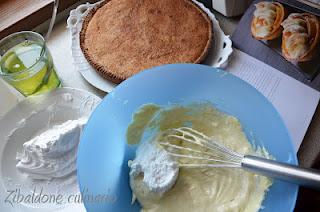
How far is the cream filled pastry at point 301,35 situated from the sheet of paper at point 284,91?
46 millimetres

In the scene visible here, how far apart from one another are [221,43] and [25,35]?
35cm

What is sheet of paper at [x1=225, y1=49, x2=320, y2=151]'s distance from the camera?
0.58 meters

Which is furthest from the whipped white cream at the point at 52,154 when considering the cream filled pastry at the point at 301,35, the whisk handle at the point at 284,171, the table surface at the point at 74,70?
the cream filled pastry at the point at 301,35

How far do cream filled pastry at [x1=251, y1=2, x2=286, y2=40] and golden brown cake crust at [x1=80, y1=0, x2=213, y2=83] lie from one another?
0.27ft

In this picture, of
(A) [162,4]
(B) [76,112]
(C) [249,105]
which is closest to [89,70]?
(B) [76,112]

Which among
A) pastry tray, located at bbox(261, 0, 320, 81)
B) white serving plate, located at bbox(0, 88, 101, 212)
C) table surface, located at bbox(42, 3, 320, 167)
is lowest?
white serving plate, located at bbox(0, 88, 101, 212)

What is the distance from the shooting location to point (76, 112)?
61 centimetres

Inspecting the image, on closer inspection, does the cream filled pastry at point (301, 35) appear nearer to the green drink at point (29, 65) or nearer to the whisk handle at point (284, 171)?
the whisk handle at point (284, 171)

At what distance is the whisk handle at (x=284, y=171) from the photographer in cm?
40

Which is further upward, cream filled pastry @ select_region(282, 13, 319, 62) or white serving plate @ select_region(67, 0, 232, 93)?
cream filled pastry @ select_region(282, 13, 319, 62)

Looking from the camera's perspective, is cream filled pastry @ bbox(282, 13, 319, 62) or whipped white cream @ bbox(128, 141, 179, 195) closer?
whipped white cream @ bbox(128, 141, 179, 195)

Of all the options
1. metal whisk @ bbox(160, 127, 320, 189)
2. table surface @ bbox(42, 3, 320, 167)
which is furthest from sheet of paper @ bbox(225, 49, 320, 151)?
metal whisk @ bbox(160, 127, 320, 189)

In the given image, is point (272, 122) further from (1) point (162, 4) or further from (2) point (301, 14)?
(1) point (162, 4)

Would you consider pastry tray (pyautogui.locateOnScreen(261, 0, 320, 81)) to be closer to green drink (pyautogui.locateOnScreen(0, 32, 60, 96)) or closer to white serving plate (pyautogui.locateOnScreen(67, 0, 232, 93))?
white serving plate (pyautogui.locateOnScreen(67, 0, 232, 93))
